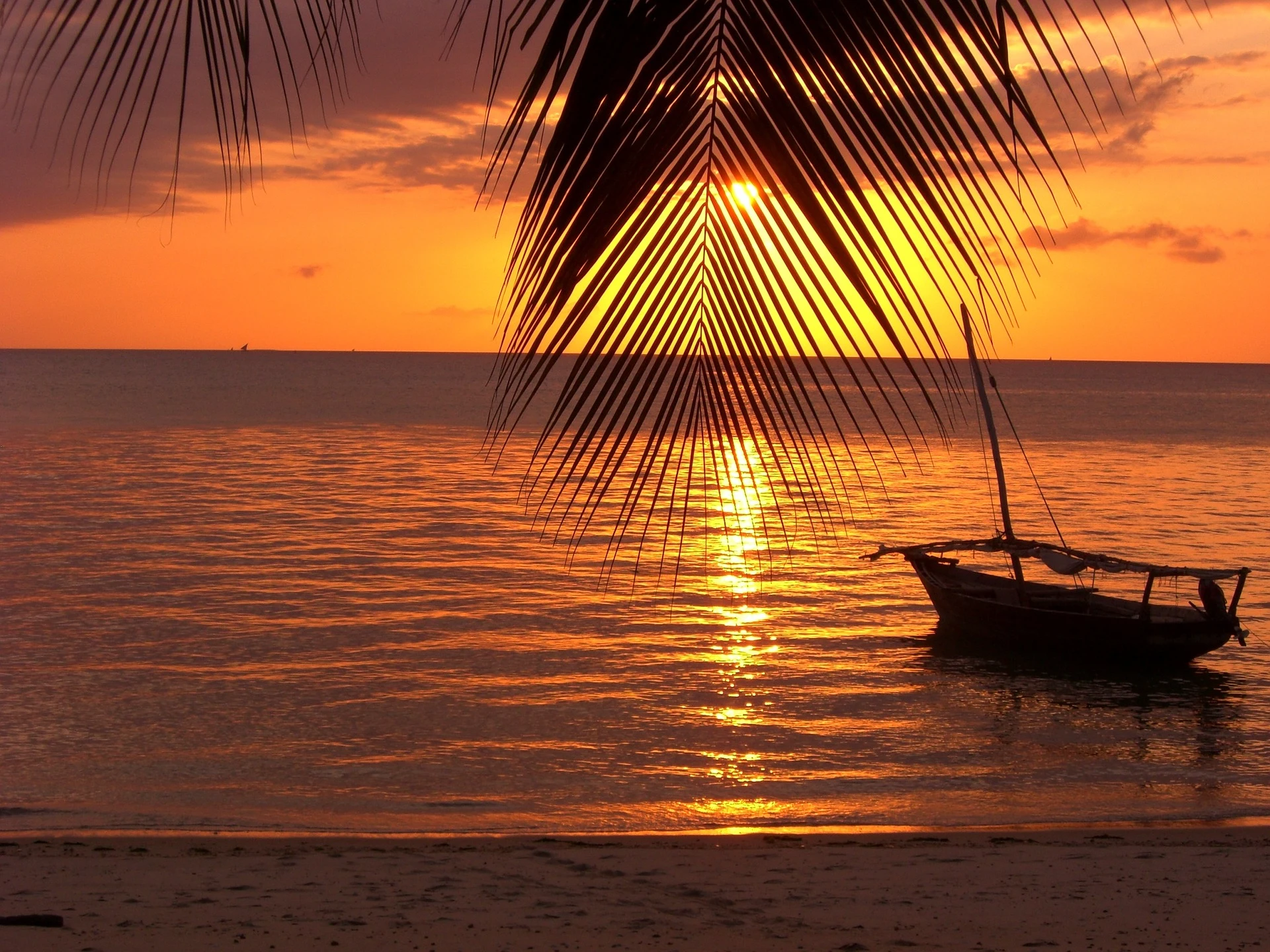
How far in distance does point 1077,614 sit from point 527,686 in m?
10.3

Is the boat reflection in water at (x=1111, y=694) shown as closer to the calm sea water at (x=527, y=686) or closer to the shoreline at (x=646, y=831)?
the calm sea water at (x=527, y=686)

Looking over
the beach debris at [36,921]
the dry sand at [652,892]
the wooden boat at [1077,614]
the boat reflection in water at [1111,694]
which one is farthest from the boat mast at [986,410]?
the beach debris at [36,921]

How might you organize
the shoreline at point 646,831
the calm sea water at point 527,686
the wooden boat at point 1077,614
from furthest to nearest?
the wooden boat at point 1077,614 → the calm sea water at point 527,686 → the shoreline at point 646,831

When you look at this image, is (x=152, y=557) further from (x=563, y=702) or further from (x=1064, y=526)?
(x=1064, y=526)

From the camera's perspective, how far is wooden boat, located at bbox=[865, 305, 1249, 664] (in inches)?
794

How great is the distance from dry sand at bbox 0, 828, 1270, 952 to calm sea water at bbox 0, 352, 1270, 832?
153cm

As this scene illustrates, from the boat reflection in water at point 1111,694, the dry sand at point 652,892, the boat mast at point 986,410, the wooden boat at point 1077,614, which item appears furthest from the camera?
the wooden boat at point 1077,614

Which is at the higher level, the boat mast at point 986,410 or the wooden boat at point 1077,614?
the boat mast at point 986,410

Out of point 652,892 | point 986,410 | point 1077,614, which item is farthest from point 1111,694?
point 652,892

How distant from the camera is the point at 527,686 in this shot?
1820 centimetres

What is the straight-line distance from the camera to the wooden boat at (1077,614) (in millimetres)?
20156

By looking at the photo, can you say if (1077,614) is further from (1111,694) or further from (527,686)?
(527,686)

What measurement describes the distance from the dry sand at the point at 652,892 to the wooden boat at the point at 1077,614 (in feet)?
30.6

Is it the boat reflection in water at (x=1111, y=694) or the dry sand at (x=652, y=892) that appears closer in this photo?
the dry sand at (x=652, y=892)
